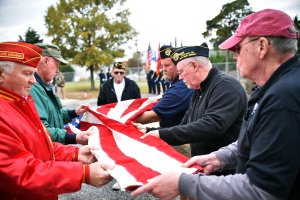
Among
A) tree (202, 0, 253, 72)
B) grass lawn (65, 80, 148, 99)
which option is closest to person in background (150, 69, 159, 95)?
grass lawn (65, 80, 148, 99)

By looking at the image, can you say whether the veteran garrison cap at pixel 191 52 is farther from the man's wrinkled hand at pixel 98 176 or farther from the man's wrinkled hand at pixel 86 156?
the man's wrinkled hand at pixel 98 176

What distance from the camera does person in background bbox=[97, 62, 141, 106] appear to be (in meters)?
6.97

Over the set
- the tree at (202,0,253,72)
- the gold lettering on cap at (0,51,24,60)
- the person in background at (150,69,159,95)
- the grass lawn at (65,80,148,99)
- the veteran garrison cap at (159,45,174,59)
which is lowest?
the grass lawn at (65,80,148,99)

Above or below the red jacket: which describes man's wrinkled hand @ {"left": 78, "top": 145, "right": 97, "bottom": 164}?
below

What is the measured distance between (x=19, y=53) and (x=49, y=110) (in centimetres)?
150

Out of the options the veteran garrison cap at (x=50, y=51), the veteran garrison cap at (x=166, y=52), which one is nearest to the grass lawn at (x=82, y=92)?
the veteran garrison cap at (x=166, y=52)

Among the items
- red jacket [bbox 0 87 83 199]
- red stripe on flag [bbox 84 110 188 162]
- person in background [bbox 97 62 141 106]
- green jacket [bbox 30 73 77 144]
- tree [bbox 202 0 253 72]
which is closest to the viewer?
red jacket [bbox 0 87 83 199]

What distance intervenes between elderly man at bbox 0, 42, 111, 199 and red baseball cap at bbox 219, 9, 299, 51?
4.58 feet

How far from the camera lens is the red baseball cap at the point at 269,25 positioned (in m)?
1.82

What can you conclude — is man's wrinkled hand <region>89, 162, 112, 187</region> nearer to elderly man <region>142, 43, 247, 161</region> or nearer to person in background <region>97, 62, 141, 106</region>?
elderly man <region>142, 43, 247, 161</region>

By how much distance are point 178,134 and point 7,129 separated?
5.42 ft

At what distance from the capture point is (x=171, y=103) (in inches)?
166

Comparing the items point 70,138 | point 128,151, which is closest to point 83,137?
point 70,138

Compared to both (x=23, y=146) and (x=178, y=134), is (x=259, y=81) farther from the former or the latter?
(x=23, y=146)
